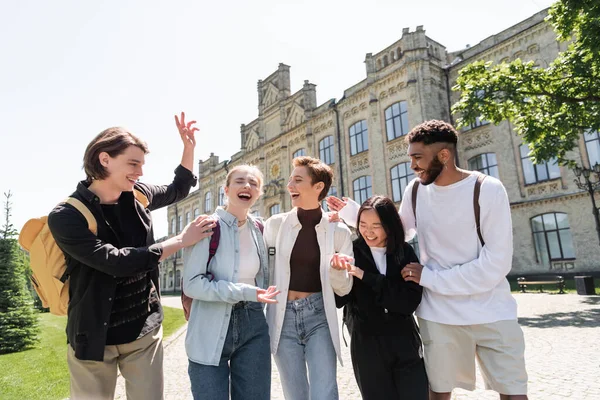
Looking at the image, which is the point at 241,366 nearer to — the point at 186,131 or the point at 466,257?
the point at 466,257

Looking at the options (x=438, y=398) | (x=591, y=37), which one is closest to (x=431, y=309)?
(x=438, y=398)

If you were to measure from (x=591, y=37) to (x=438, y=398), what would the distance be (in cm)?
992

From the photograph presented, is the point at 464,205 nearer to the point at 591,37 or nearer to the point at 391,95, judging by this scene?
the point at 591,37

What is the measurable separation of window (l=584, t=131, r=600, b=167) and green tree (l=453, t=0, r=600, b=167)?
298 inches

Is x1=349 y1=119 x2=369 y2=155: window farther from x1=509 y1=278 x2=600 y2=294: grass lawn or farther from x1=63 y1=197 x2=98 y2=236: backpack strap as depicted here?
x1=63 y1=197 x2=98 y2=236: backpack strap

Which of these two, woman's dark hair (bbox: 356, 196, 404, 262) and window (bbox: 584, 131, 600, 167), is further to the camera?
window (bbox: 584, 131, 600, 167)

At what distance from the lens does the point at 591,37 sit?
28.3ft

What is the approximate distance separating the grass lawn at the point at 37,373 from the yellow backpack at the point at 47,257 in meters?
4.46

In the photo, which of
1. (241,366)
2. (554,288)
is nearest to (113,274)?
(241,366)

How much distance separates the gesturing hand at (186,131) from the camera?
337 cm

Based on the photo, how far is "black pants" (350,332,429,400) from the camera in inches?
101

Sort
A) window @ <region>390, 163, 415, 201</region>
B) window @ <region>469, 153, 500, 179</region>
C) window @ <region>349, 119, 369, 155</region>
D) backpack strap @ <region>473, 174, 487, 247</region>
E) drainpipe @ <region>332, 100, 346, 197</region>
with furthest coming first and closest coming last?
drainpipe @ <region>332, 100, 346, 197</region>
window @ <region>349, 119, 369, 155</region>
window @ <region>390, 163, 415, 201</region>
window @ <region>469, 153, 500, 179</region>
backpack strap @ <region>473, 174, 487, 247</region>

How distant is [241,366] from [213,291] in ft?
1.98

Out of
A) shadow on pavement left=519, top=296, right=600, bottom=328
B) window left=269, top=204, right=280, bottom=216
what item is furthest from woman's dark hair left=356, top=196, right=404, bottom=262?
window left=269, top=204, right=280, bottom=216
